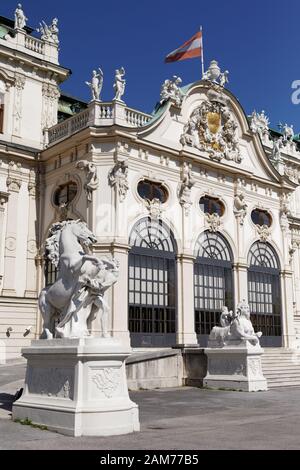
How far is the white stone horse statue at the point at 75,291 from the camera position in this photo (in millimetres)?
11945

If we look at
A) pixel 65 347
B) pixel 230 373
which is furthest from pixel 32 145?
pixel 65 347

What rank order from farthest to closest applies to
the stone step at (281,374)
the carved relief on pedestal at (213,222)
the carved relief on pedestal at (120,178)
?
the carved relief on pedestal at (213,222) < the carved relief on pedestal at (120,178) < the stone step at (281,374)

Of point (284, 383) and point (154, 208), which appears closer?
point (284, 383)

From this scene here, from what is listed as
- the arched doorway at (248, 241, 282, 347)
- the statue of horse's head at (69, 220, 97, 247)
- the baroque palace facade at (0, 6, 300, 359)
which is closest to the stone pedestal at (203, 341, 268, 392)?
the baroque palace facade at (0, 6, 300, 359)

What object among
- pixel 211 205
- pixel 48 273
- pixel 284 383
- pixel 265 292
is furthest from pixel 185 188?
pixel 284 383

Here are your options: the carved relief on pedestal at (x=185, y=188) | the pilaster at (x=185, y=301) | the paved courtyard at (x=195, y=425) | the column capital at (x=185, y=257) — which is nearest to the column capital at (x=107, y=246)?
the column capital at (x=185, y=257)

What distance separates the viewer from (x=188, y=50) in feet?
104

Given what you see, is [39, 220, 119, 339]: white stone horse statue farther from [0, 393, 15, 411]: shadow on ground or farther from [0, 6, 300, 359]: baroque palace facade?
[0, 6, 300, 359]: baroque palace facade

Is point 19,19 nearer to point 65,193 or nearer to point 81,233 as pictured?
point 65,193

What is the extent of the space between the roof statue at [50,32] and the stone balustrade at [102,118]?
227 inches

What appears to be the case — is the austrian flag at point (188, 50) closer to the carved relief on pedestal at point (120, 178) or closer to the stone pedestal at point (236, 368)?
the carved relief on pedestal at point (120, 178)

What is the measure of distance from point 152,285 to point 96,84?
1033cm

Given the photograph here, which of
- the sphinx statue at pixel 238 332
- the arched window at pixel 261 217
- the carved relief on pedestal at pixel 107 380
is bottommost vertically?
the carved relief on pedestal at pixel 107 380

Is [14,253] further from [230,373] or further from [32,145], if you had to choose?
[230,373]
